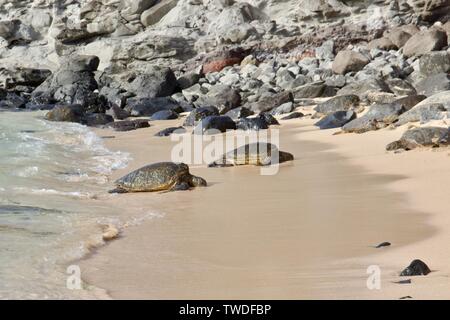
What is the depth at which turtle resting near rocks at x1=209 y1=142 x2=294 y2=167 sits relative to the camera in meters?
8.65

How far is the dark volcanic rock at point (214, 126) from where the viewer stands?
13.0 m

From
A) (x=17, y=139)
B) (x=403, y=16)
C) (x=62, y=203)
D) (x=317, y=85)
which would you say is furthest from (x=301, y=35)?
(x=62, y=203)

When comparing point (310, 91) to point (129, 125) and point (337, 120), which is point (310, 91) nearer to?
point (129, 125)

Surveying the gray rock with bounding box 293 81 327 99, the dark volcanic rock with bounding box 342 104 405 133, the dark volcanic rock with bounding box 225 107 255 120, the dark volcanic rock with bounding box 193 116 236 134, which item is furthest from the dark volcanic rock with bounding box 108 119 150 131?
the dark volcanic rock with bounding box 342 104 405 133

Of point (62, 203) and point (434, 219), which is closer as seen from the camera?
point (434, 219)

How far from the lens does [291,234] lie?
4.88 metres

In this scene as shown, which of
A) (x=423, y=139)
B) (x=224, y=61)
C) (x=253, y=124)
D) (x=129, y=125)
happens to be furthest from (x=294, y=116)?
(x=224, y=61)

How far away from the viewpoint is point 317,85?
17.0 meters

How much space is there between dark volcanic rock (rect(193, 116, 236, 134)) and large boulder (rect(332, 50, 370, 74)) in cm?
648

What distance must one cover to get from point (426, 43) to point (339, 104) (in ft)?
21.2
